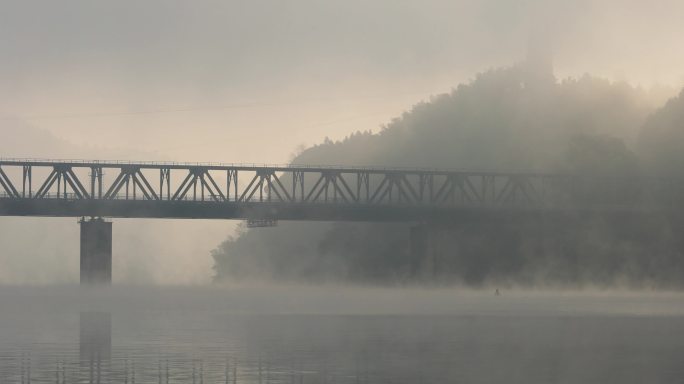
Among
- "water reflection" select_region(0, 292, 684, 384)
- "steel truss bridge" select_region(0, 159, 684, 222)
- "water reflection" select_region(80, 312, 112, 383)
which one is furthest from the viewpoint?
"steel truss bridge" select_region(0, 159, 684, 222)

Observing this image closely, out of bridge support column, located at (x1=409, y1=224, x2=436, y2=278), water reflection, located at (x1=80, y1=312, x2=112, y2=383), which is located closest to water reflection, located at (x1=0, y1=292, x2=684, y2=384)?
water reflection, located at (x1=80, y1=312, x2=112, y2=383)

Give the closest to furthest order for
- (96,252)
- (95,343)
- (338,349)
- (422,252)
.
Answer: (338,349), (95,343), (96,252), (422,252)

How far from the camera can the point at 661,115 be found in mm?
187625

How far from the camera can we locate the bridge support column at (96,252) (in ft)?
567

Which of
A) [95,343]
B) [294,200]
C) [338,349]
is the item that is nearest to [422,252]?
[294,200]

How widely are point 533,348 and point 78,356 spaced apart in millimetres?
20396

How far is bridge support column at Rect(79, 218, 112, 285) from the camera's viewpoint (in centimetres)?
17288

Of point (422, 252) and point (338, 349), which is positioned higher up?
point (422, 252)

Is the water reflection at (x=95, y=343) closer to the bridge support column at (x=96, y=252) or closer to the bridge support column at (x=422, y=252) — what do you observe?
the bridge support column at (x=96, y=252)

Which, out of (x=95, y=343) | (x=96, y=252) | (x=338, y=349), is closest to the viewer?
(x=338, y=349)

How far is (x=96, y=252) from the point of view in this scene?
175125 millimetres

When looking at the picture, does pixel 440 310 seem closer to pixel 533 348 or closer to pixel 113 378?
pixel 533 348

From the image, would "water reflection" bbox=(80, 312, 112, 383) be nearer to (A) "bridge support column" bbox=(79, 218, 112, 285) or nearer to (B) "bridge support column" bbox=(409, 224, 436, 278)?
(A) "bridge support column" bbox=(79, 218, 112, 285)

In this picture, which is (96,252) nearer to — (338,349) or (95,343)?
(95,343)
